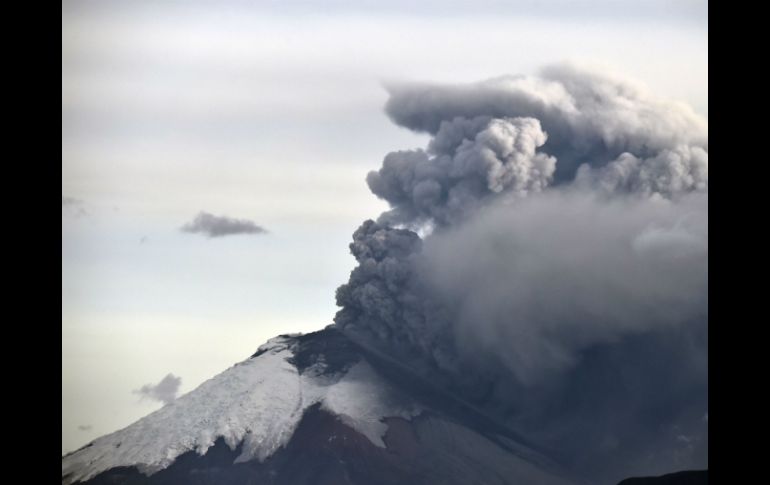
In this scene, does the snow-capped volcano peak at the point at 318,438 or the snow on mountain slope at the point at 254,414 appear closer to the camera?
the snow-capped volcano peak at the point at 318,438

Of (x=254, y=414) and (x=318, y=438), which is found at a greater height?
(x=254, y=414)

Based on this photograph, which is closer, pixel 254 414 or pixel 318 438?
pixel 318 438

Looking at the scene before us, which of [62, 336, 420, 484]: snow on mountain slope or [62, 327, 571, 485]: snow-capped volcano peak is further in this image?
[62, 336, 420, 484]: snow on mountain slope
